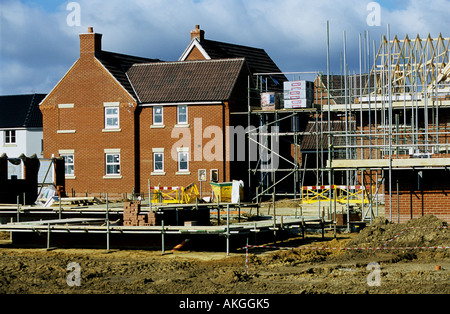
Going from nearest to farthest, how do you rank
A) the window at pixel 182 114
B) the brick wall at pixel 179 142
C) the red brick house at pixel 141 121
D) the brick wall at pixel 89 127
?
the brick wall at pixel 179 142, the red brick house at pixel 141 121, the window at pixel 182 114, the brick wall at pixel 89 127

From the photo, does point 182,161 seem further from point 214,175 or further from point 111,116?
point 111,116

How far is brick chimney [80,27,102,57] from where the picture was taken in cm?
Result: 4436

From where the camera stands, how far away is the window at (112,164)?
43.8 m

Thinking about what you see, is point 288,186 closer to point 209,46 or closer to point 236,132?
point 236,132

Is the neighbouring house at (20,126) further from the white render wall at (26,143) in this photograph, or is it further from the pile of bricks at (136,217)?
the pile of bricks at (136,217)

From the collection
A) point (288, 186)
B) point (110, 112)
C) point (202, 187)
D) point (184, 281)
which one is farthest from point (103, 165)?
point (184, 281)

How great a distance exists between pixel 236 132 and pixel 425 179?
1853cm

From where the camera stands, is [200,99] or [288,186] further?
[288,186]

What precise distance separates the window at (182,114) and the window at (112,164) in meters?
4.28

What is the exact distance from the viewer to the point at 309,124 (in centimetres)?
5284

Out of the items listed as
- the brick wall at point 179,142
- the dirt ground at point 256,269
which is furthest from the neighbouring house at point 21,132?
the dirt ground at point 256,269

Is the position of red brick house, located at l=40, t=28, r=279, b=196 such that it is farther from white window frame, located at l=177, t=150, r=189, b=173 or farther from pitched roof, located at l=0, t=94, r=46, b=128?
pitched roof, located at l=0, t=94, r=46, b=128

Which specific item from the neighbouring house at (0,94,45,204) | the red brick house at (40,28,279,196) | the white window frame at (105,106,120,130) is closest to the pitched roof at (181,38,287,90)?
the red brick house at (40,28,279,196)

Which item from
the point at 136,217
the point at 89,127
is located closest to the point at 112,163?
the point at 89,127
